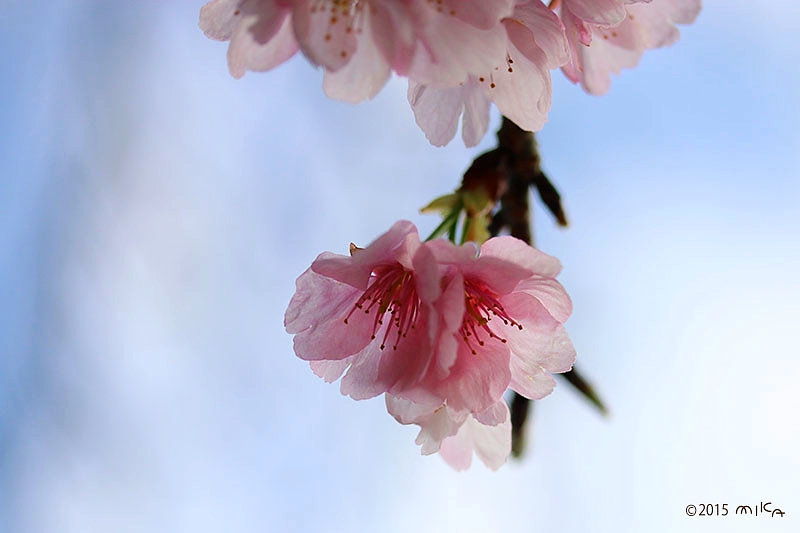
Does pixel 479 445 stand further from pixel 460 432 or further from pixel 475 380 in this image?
pixel 475 380

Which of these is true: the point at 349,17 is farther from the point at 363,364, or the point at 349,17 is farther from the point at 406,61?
the point at 363,364

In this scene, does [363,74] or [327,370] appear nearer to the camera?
[363,74]

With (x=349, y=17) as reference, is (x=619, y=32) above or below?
above

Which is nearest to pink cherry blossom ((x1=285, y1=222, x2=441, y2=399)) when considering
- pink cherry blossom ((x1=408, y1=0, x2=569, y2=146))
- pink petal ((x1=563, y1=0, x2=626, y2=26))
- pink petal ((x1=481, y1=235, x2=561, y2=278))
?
pink petal ((x1=481, y1=235, x2=561, y2=278))

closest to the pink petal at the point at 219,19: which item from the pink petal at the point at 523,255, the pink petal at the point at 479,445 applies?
the pink petal at the point at 523,255

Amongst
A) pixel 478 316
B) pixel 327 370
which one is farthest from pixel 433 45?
pixel 327 370

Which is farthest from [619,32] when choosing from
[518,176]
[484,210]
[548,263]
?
[548,263]

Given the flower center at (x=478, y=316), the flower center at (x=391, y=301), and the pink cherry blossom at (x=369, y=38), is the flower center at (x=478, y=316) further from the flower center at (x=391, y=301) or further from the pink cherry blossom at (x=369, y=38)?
the pink cherry blossom at (x=369, y=38)
